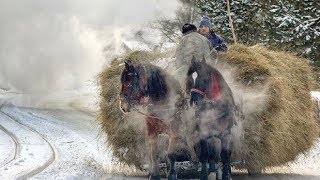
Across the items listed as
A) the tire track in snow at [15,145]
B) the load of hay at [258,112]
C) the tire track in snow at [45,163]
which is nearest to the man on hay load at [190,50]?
the load of hay at [258,112]

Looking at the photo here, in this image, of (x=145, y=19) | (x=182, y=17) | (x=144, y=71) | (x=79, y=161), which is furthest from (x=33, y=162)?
(x=145, y=19)

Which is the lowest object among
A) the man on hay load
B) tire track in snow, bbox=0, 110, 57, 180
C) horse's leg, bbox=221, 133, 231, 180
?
tire track in snow, bbox=0, 110, 57, 180

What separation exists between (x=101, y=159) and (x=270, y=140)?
3828mm

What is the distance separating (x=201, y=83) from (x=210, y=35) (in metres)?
1.87

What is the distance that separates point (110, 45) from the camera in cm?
3350

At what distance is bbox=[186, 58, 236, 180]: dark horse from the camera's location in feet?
22.7

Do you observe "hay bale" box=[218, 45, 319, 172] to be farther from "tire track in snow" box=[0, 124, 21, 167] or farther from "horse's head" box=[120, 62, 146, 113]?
"tire track in snow" box=[0, 124, 21, 167]

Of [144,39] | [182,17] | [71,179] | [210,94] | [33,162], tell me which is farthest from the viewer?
[144,39]

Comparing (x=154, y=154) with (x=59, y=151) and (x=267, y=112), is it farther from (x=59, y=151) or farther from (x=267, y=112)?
(x=59, y=151)

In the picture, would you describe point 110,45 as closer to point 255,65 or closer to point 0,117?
point 0,117

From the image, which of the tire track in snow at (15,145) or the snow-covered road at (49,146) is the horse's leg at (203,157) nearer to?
the snow-covered road at (49,146)

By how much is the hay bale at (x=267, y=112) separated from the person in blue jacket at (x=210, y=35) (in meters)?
0.14

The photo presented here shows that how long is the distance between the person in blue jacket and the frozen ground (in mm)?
2084

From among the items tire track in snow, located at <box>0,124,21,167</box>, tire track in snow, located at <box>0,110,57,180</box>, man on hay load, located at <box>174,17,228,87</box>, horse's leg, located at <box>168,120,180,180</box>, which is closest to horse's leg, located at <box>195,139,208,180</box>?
horse's leg, located at <box>168,120,180,180</box>
